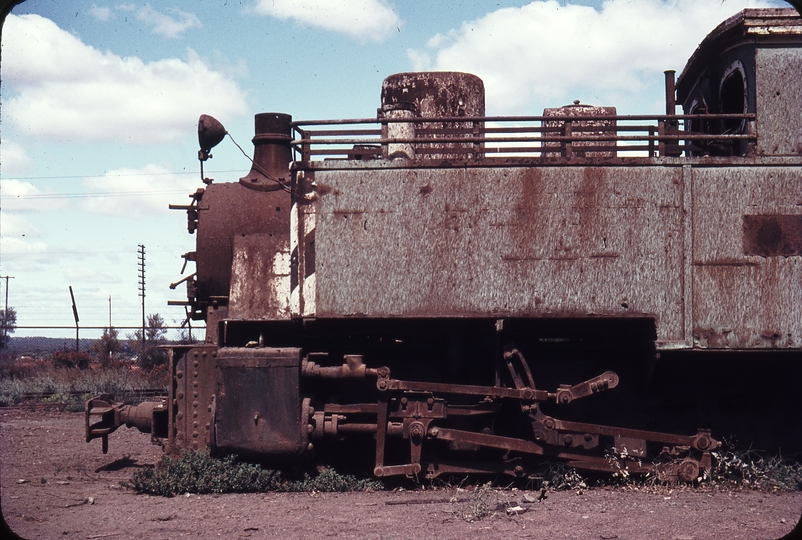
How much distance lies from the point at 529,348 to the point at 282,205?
10.2ft

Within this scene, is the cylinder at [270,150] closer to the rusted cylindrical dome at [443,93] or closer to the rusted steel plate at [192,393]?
the rusted cylindrical dome at [443,93]

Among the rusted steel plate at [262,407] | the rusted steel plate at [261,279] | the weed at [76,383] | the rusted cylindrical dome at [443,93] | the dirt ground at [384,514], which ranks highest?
the rusted cylindrical dome at [443,93]

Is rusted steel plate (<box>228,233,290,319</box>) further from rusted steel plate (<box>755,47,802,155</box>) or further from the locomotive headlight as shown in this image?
rusted steel plate (<box>755,47,802,155</box>)

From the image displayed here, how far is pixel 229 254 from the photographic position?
8.50m

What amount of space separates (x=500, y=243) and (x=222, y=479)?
347 cm

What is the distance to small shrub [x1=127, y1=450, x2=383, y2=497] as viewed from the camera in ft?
24.0

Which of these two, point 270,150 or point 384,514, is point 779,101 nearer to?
point 384,514

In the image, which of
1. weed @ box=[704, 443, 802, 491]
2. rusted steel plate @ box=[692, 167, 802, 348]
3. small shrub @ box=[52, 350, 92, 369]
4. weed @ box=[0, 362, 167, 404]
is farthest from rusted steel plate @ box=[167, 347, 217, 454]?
small shrub @ box=[52, 350, 92, 369]

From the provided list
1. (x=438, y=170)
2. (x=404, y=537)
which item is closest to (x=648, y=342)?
(x=438, y=170)

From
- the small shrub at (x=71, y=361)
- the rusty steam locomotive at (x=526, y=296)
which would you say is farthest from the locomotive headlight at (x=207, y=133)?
the small shrub at (x=71, y=361)

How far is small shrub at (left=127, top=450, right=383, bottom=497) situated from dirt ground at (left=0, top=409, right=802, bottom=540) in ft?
0.45

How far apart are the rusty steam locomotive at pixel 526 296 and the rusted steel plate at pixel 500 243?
0.7 inches

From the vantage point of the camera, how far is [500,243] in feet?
23.7

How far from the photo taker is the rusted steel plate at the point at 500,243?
713 centimetres
